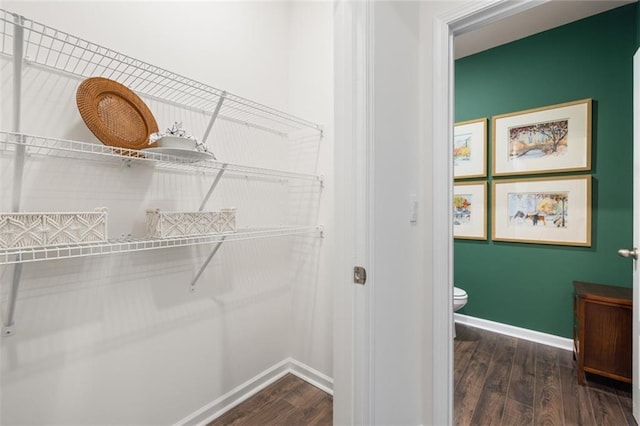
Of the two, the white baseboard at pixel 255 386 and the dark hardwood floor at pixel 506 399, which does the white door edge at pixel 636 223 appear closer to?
the dark hardwood floor at pixel 506 399

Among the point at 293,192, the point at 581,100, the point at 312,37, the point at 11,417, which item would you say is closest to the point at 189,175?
the point at 293,192

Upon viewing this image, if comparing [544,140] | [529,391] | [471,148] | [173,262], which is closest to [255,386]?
[173,262]

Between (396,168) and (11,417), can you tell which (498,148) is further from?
(11,417)

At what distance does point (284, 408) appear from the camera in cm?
168

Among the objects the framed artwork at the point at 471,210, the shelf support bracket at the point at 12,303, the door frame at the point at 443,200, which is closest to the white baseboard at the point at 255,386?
the door frame at the point at 443,200

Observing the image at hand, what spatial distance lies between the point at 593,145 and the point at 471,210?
3.28 feet

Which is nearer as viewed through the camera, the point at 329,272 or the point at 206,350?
the point at 206,350

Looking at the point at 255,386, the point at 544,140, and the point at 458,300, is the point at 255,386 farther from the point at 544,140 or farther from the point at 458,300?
the point at 544,140

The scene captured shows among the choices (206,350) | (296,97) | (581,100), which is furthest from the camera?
(581,100)

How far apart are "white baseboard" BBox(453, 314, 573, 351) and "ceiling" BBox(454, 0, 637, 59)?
2434mm

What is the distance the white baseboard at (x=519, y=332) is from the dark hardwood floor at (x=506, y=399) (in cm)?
15

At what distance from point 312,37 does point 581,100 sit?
7.02ft

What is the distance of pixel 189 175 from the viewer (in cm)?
145

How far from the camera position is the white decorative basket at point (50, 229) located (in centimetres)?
80
